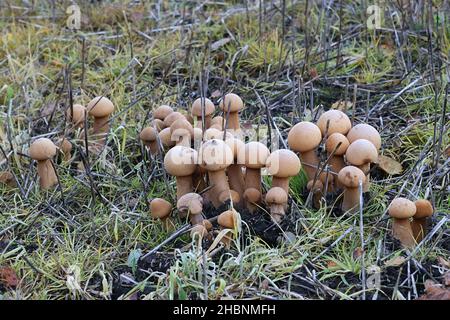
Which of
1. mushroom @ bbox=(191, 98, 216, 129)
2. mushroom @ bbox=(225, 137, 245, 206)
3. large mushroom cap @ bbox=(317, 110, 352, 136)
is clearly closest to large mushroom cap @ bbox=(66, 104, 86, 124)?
mushroom @ bbox=(191, 98, 216, 129)

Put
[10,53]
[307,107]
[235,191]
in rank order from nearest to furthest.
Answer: [235,191] → [307,107] → [10,53]

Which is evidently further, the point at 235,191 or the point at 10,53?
the point at 10,53

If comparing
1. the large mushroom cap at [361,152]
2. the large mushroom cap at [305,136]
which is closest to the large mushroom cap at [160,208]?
the large mushroom cap at [305,136]

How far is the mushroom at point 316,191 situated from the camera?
372 centimetres

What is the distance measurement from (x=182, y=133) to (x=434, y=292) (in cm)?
156

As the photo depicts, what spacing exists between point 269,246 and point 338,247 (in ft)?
1.16

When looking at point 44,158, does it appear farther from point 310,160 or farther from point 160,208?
point 310,160

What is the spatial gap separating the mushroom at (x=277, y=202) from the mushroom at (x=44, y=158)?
1.35 metres

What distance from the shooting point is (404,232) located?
341cm
